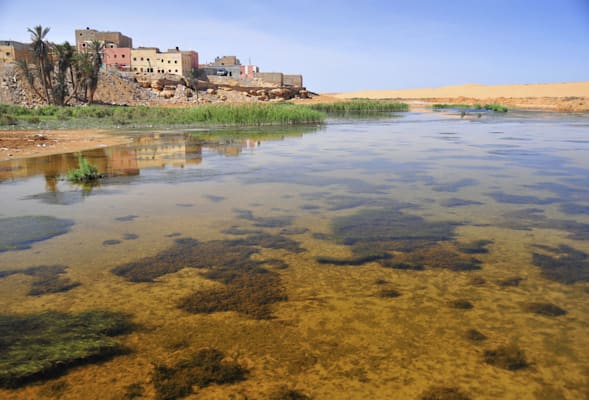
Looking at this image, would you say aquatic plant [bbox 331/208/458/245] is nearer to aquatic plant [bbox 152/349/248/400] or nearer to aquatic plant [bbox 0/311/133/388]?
aquatic plant [bbox 152/349/248/400]

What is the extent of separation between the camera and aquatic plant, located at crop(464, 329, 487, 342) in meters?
2.92

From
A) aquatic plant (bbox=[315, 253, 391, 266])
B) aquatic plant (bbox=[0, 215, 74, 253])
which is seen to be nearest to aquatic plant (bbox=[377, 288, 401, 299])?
aquatic plant (bbox=[315, 253, 391, 266])

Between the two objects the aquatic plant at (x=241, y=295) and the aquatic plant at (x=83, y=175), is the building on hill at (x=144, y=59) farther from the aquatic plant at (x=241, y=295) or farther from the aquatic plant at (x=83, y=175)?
the aquatic plant at (x=241, y=295)

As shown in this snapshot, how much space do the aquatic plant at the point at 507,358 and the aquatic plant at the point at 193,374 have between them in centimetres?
146

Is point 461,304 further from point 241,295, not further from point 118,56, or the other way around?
point 118,56

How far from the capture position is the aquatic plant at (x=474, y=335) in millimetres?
2924

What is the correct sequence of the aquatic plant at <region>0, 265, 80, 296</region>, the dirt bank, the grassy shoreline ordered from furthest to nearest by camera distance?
the grassy shoreline, the dirt bank, the aquatic plant at <region>0, 265, 80, 296</region>

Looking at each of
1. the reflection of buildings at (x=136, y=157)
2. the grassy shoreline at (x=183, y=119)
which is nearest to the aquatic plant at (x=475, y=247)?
the reflection of buildings at (x=136, y=157)

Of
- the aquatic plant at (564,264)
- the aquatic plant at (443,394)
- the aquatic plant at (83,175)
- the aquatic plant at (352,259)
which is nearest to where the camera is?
the aquatic plant at (443,394)

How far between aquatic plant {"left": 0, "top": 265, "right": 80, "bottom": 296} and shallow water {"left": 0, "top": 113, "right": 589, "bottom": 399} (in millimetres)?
72

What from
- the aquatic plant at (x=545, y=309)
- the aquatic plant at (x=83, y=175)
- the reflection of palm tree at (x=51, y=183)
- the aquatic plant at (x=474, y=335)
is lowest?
the aquatic plant at (x=474, y=335)

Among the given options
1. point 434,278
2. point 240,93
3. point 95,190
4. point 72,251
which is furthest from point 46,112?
point 434,278

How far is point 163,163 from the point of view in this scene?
1049 centimetres

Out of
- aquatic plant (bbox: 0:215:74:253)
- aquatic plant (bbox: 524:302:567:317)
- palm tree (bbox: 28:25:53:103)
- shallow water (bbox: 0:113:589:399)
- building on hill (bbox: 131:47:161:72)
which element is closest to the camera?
shallow water (bbox: 0:113:589:399)
